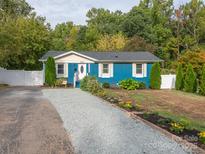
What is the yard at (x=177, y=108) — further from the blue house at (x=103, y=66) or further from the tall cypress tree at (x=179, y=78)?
the blue house at (x=103, y=66)

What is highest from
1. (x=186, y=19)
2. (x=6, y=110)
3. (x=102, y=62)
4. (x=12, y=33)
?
(x=186, y=19)

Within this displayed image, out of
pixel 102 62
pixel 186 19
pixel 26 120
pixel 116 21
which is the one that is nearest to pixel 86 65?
pixel 102 62

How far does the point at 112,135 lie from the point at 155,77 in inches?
952

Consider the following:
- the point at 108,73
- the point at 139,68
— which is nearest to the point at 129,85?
the point at 108,73

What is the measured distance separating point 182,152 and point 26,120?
6354 mm

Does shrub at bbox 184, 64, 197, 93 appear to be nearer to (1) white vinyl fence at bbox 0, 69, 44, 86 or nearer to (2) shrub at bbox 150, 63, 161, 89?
(2) shrub at bbox 150, 63, 161, 89

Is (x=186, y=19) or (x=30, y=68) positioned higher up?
(x=186, y=19)

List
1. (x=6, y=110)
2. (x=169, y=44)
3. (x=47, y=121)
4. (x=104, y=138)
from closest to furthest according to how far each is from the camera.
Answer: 1. (x=104, y=138)
2. (x=47, y=121)
3. (x=6, y=110)
4. (x=169, y=44)

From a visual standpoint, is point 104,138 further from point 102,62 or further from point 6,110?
point 102,62

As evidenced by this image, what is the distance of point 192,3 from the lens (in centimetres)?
6247

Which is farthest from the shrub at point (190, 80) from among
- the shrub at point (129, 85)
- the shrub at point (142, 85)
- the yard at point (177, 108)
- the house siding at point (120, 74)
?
the yard at point (177, 108)

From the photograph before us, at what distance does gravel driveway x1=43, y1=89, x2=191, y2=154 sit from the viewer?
8102mm

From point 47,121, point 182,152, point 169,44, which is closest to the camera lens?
point 182,152

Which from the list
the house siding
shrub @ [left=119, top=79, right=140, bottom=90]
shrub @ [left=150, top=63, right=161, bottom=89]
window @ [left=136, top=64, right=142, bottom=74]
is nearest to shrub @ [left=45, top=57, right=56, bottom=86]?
the house siding
